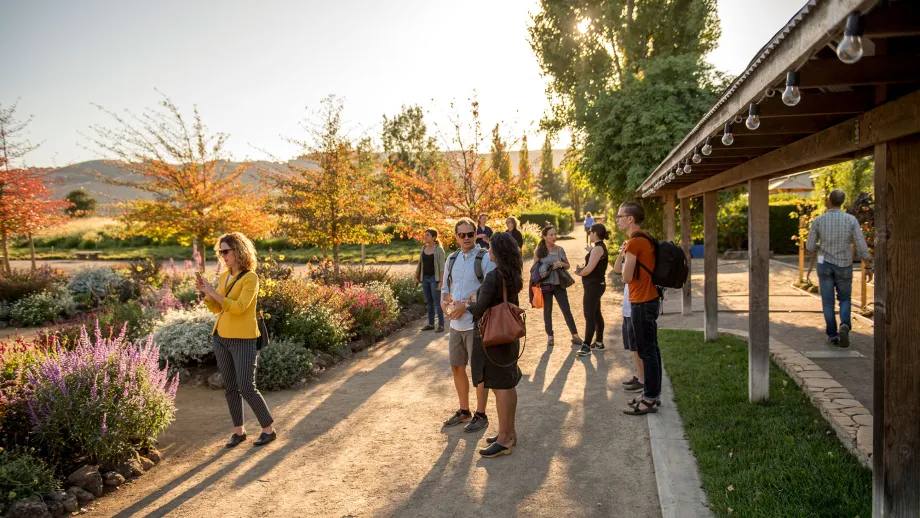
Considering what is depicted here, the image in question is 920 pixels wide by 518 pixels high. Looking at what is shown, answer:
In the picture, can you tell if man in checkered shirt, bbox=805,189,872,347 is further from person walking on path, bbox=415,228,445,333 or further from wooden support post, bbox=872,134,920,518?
person walking on path, bbox=415,228,445,333

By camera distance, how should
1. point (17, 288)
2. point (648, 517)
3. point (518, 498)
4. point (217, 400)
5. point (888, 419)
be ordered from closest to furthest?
point (888, 419), point (648, 517), point (518, 498), point (217, 400), point (17, 288)

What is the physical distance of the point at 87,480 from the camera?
15.1ft

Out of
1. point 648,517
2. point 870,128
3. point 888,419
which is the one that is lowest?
point 648,517

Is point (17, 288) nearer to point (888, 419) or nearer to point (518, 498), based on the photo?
point (518, 498)

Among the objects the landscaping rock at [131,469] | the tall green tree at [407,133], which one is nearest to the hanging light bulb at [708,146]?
the landscaping rock at [131,469]

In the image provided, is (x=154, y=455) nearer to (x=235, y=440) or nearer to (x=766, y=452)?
(x=235, y=440)

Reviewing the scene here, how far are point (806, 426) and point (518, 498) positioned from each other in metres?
2.60

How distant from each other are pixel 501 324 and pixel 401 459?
1.47m

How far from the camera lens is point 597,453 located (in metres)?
5.05

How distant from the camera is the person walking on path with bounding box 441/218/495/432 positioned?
5.36 meters


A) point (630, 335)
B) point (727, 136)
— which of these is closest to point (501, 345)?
point (630, 335)

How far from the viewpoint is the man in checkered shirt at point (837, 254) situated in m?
7.66

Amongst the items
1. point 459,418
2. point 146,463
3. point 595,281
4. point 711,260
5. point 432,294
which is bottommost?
point 146,463

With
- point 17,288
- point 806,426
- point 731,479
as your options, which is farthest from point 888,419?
point 17,288
